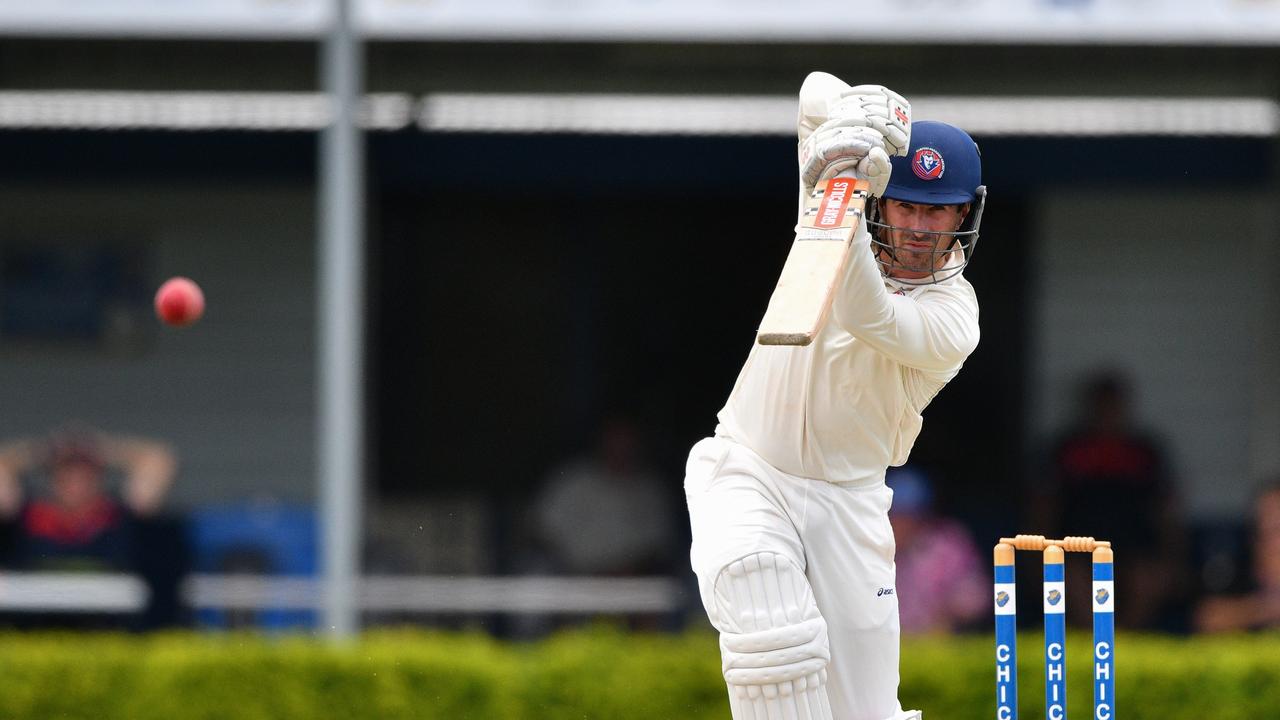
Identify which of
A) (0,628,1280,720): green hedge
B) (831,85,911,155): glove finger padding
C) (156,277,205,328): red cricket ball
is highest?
(831,85,911,155): glove finger padding

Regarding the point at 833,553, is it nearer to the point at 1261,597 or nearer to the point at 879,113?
the point at 879,113

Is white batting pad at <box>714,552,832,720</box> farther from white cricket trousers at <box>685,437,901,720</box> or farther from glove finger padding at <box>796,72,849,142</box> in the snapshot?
glove finger padding at <box>796,72,849,142</box>

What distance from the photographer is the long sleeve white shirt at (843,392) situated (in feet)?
13.7

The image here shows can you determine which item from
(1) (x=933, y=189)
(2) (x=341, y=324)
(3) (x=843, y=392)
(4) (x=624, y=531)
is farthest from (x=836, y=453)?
(4) (x=624, y=531)

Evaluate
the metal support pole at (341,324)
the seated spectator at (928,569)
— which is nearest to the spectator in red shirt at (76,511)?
the metal support pole at (341,324)

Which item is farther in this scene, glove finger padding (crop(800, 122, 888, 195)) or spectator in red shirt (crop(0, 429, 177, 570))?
spectator in red shirt (crop(0, 429, 177, 570))

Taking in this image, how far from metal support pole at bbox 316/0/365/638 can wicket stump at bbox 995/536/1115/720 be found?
14.6 feet

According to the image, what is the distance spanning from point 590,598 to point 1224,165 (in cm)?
491

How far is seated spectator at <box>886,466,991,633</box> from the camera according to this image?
8969 mm

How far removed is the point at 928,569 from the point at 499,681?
8.54 feet

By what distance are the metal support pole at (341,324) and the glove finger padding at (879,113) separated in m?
4.87

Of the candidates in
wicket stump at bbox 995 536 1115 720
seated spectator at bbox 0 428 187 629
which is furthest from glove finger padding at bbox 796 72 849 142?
seated spectator at bbox 0 428 187 629

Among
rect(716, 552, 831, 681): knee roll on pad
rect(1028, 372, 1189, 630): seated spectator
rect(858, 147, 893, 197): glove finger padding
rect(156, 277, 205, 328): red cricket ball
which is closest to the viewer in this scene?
rect(858, 147, 893, 197): glove finger padding

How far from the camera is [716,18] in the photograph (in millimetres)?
8961
